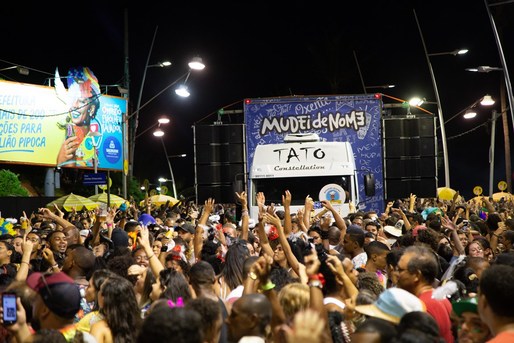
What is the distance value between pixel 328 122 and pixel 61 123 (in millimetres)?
25778

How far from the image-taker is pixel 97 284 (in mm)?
5902

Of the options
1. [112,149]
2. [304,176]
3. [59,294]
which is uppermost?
[112,149]

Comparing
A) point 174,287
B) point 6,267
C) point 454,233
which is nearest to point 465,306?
point 174,287

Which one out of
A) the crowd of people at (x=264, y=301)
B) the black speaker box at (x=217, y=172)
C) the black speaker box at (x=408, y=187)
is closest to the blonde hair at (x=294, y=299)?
the crowd of people at (x=264, y=301)

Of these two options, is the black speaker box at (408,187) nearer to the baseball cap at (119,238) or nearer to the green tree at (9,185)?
the baseball cap at (119,238)

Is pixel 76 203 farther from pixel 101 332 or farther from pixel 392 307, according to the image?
pixel 392 307

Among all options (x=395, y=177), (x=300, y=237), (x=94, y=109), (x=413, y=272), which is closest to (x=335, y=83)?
(x=94, y=109)

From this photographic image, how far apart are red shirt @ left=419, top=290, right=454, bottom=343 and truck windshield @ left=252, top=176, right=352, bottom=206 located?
462 inches

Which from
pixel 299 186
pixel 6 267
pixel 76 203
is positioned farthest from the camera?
pixel 76 203

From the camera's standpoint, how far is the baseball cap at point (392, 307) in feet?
14.7

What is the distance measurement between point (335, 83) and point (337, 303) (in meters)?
50.6

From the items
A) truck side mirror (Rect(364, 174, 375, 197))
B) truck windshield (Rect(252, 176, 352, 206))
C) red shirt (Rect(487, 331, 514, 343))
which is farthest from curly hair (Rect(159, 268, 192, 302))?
truck side mirror (Rect(364, 174, 375, 197))

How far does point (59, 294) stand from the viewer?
4.67 metres

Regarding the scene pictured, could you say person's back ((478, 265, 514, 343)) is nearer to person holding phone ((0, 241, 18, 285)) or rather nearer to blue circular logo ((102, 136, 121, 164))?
person holding phone ((0, 241, 18, 285))
